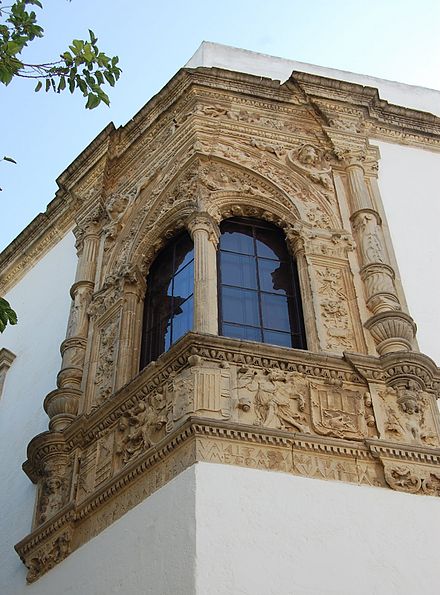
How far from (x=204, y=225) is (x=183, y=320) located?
3.42ft

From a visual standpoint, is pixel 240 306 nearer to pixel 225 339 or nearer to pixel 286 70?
pixel 225 339

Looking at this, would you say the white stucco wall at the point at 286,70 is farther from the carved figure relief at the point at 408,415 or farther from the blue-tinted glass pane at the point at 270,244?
the carved figure relief at the point at 408,415

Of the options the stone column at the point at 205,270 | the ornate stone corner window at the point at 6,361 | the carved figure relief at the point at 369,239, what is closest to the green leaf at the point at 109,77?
the stone column at the point at 205,270

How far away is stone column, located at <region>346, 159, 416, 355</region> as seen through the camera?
325 inches

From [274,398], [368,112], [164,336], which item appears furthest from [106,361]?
[368,112]

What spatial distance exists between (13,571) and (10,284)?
602 centimetres

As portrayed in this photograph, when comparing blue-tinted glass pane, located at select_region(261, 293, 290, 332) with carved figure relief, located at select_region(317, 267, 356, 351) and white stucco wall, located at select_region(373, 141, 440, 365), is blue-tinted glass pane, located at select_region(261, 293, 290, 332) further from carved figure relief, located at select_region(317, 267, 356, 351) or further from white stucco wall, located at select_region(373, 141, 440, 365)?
white stucco wall, located at select_region(373, 141, 440, 365)

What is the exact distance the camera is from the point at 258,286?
915 centimetres

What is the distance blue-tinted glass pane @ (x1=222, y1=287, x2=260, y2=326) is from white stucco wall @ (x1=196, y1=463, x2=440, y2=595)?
6.97ft

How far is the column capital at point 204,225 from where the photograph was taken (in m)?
9.14

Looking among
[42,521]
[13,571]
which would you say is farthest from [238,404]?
[13,571]

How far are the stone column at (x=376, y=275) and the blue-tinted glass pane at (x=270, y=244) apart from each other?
0.80m

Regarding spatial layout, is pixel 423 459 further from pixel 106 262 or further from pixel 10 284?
pixel 10 284

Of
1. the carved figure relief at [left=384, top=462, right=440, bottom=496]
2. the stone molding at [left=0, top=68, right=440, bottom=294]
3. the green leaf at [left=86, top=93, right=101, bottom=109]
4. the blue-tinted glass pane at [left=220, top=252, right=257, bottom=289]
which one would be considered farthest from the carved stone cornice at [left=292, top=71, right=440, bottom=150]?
the carved figure relief at [left=384, top=462, right=440, bottom=496]
